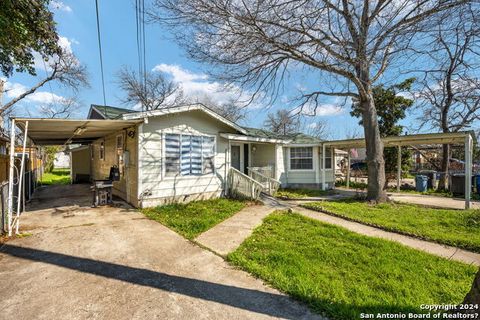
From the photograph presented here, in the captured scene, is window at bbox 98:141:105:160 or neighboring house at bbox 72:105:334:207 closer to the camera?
neighboring house at bbox 72:105:334:207

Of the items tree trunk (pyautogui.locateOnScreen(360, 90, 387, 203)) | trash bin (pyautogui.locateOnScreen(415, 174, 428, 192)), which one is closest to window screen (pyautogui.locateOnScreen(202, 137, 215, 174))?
tree trunk (pyautogui.locateOnScreen(360, 90, 387, 203))

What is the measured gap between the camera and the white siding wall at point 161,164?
7980 millimetres

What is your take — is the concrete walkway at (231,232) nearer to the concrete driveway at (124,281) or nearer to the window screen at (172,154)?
the concrete driveway at (124,281)

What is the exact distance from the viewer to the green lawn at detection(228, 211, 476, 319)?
117 inches

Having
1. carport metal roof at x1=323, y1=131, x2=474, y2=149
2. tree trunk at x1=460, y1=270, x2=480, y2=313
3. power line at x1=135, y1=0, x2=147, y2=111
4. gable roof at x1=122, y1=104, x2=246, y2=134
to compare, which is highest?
power line at x1=135, y1=0, x2=147, y2=111

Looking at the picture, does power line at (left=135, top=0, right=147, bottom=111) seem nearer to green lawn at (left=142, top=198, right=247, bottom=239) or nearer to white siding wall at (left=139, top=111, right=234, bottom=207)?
white siding wall at (left=139, top=111, right=234, bottom=207)

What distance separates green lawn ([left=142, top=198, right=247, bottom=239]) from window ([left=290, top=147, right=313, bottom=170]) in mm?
5613

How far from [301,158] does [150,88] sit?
25553 millimetres

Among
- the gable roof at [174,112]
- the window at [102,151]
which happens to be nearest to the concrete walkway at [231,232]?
the gable roof at [174,112]

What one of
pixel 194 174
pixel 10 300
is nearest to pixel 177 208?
pixel 194 174

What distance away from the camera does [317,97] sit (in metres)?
10.5

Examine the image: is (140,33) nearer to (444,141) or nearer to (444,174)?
(444,141)

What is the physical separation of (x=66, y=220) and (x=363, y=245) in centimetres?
740

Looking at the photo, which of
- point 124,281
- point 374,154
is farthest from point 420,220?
point 124,281
